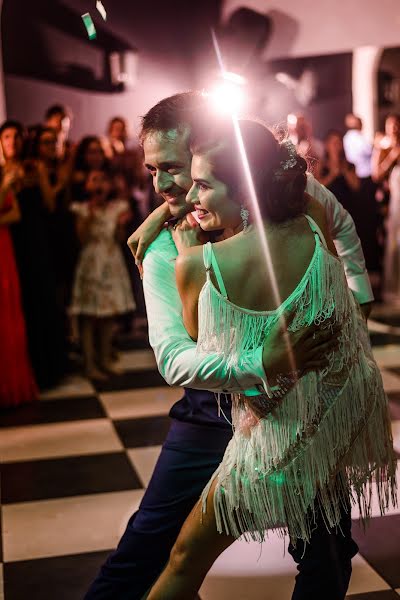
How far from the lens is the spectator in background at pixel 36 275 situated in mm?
4523

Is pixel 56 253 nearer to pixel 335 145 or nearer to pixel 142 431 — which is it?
pixel 142 431

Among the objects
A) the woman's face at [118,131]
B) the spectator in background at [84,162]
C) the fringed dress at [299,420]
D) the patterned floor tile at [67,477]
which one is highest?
the woman's face at [118,131]

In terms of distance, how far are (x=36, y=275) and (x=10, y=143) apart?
684 millimetres

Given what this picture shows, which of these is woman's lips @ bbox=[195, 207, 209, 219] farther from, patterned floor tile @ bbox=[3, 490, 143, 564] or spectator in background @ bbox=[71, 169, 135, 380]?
spectator in background @ bbox=[71, 169, 135, 380]

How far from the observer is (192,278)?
1.42m

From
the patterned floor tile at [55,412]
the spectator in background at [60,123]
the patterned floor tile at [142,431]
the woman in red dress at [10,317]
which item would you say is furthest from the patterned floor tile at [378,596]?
the spectator in background at [60,123]

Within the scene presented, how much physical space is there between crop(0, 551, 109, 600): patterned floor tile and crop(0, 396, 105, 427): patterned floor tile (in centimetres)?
158

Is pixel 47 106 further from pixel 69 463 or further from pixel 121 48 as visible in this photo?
pixel 69 463

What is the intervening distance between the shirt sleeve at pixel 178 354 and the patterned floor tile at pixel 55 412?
2549 millimetres

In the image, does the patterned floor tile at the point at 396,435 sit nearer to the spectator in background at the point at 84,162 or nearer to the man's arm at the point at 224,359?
the man's arm at the point at 224,359

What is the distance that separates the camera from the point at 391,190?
274 inches

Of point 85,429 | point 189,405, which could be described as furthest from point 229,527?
point 85,429

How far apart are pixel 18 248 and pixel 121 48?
346 centimetres

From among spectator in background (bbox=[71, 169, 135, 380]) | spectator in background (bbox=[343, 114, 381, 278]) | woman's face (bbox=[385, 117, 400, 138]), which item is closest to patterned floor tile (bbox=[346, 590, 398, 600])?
spectator in background (bbox=[71, 169, 135, 380])
